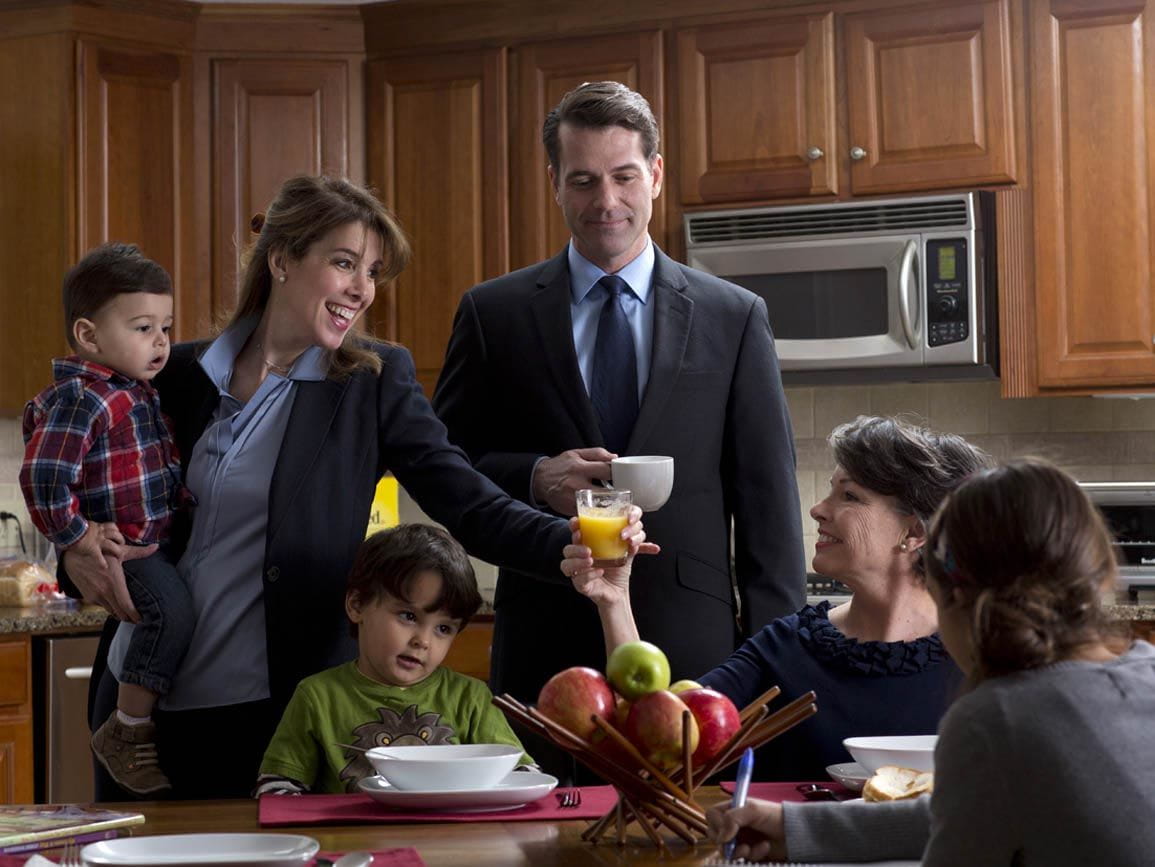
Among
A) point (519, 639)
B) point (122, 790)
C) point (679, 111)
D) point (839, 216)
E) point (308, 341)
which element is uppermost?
point (679, 111)

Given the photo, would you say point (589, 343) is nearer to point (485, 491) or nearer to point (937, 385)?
point (485, 491)

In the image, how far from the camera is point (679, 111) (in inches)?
→ 168

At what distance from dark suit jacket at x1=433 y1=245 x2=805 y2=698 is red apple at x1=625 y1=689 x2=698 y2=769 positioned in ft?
2.84

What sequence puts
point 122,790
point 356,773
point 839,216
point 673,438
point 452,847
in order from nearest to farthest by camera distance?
point 452,847 → point 356,773 → point 122,790 → point 673,438 → point 839,216

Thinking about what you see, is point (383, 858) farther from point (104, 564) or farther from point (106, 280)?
point (106, 280)

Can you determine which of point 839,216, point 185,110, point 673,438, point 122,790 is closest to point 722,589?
point 673,438

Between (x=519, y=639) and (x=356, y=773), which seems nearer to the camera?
(x=356, y=773)

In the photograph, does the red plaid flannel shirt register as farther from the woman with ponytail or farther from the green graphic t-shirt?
the woman with ponytail

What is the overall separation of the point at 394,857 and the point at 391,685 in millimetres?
695

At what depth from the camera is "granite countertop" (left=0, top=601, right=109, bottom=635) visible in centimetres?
368

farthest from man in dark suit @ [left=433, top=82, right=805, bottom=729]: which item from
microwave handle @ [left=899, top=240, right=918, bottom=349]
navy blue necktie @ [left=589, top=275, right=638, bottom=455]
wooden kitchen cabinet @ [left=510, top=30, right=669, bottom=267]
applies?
wooden kitchen cabinet @ [left=510, top=30, right=669, bottom=267]

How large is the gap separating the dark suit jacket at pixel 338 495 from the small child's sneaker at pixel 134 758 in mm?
208

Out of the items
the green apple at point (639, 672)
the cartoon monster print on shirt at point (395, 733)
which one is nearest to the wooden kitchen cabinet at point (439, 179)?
the cartoon monster print on shirt at point (395, 733)

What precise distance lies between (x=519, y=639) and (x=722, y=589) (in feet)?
1.11
